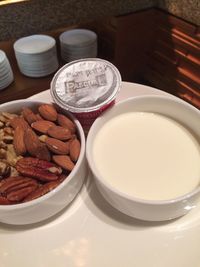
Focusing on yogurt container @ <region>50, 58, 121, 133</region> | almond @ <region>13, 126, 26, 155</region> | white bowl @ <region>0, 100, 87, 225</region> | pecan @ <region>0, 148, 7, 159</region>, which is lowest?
white bowl @ <region>0, 100, 87, 225</region>

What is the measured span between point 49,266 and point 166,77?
690 millimetres

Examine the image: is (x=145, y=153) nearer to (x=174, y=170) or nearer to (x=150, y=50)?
(x=174, y=170)

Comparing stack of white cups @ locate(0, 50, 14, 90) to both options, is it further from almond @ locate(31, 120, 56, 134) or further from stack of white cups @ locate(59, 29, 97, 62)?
almond @ locate(31, 120, 56, 134)

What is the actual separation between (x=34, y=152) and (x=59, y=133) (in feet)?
0.17

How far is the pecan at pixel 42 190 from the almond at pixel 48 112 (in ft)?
0.43

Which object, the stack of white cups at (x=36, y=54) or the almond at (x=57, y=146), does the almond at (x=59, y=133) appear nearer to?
the almond at (x=57, y=146)

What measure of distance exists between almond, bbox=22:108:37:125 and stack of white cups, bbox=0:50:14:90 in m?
0.34

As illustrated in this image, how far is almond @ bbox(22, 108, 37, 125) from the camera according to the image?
53cm

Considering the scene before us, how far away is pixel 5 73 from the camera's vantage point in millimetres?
842

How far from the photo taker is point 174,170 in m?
0.48

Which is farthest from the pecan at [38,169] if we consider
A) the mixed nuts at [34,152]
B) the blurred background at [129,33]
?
the blurred background at [129,33]

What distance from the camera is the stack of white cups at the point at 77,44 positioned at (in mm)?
894

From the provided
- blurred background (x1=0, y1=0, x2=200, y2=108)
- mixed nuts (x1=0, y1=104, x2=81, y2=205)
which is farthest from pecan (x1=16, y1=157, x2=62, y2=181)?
blurred background (x1=0, y1=0, x2=200, y2=108)

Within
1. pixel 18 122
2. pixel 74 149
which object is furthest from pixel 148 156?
pixel 18 122
